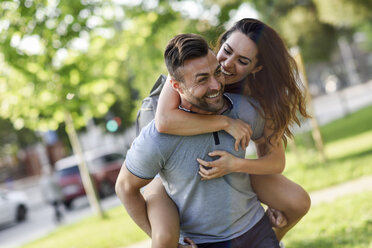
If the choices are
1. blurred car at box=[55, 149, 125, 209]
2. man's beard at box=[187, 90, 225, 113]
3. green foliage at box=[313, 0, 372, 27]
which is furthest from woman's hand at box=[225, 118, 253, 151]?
blurred car at box=[55, 149, 125, 209]

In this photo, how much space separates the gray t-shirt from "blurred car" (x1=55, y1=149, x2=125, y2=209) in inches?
564

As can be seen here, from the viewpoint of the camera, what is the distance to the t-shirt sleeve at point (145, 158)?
2.22m

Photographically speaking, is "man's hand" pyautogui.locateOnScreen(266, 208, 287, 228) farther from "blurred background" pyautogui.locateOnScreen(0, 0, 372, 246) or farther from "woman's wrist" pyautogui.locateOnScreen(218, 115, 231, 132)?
"blurred background" pyautogui.locateOnScreen(0, 0, 372, 246)

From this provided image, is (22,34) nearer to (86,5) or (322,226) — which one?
(86,5)

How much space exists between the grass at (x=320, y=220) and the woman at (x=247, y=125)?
2.21 m

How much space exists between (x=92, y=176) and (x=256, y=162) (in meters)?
14.8

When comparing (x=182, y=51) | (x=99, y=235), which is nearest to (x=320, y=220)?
(x=182, y=51)

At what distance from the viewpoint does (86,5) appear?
10.3 metres

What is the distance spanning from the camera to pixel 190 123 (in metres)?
2.32

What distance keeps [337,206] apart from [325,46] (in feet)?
60.6

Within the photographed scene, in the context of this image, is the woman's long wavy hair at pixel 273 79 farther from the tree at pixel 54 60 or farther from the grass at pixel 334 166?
the tree at pixel 54 60

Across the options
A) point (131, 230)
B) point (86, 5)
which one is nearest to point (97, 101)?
point (86, 5)

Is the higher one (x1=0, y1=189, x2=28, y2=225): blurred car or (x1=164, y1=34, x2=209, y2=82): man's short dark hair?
(x1=164, y1=34, x2=209, y2=82): man's short dark hair

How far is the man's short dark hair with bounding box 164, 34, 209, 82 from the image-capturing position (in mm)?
2152
